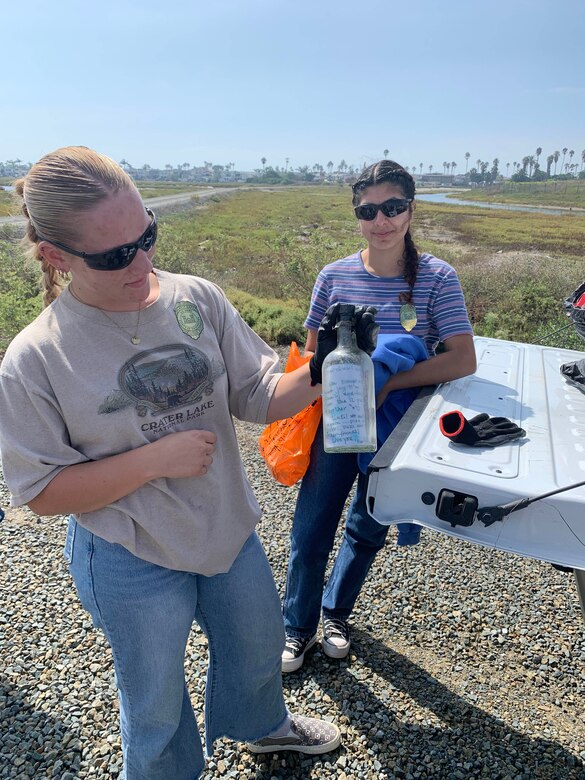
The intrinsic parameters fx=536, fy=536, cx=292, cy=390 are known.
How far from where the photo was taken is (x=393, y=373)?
6.59ft

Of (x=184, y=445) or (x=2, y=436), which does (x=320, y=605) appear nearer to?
(x=184, y=445)

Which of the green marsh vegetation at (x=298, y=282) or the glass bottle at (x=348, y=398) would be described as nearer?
the glass bottle at (x=348, y=398)

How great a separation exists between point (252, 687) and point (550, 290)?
11.4m

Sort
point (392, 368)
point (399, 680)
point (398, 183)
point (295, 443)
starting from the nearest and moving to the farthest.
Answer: point (392, 368), point (295, 443), point (398, 183), point (399, 680)

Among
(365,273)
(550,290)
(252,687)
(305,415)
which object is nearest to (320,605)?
(252,687)

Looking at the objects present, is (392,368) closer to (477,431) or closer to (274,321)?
(477,431)

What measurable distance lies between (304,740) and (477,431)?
4.61 ft

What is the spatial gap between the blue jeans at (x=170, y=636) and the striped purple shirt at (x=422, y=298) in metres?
1.03

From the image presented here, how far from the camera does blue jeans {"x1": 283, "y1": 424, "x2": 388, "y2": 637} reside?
84.6 inches

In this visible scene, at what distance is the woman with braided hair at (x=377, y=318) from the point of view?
212 cm

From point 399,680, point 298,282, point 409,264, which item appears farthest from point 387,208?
point 298,282

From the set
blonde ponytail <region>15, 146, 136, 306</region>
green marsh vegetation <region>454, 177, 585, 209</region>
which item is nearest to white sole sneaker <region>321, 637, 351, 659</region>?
blonde ponytail <region>15, 146, 136, 306</region>

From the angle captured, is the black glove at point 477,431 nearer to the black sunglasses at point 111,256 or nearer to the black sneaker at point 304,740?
the black sunglasses at point 111,256

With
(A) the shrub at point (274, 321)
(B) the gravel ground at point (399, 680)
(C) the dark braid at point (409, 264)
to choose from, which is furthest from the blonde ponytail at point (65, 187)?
(A) the shrub at point (274, 321)
